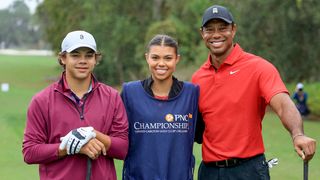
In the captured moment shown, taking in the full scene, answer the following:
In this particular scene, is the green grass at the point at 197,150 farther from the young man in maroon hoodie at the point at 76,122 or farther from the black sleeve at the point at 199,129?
the young man in maroon hoodie at the point at 76,122

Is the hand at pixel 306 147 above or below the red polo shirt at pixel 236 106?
below

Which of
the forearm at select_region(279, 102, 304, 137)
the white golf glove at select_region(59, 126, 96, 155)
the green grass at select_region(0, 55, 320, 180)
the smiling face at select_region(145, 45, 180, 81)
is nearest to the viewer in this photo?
the white golf glove at select_region(59, 126, 96, 155)

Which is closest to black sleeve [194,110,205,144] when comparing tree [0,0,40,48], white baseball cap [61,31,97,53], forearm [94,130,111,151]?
forearm [94,130,111,151]

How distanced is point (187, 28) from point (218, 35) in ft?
76.4

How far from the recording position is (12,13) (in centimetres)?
14462

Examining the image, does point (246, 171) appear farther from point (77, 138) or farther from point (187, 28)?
point (187, 28)

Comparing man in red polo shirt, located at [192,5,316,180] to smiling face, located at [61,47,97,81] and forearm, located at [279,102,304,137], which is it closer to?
forearm, located at [279,102,304,137]

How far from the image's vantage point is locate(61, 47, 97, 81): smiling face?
3.60 meters

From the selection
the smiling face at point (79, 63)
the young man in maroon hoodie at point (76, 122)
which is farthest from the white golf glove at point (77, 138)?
the smiling face at point (79, 63)

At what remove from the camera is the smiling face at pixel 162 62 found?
3889mm

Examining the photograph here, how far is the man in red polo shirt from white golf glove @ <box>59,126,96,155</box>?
966mm

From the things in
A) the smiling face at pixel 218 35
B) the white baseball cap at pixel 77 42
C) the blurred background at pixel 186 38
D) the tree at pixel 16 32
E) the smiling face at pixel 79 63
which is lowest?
the smiling face at pixel 79 63

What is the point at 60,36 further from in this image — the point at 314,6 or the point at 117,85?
the point at 314,6

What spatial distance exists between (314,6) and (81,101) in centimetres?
1620
